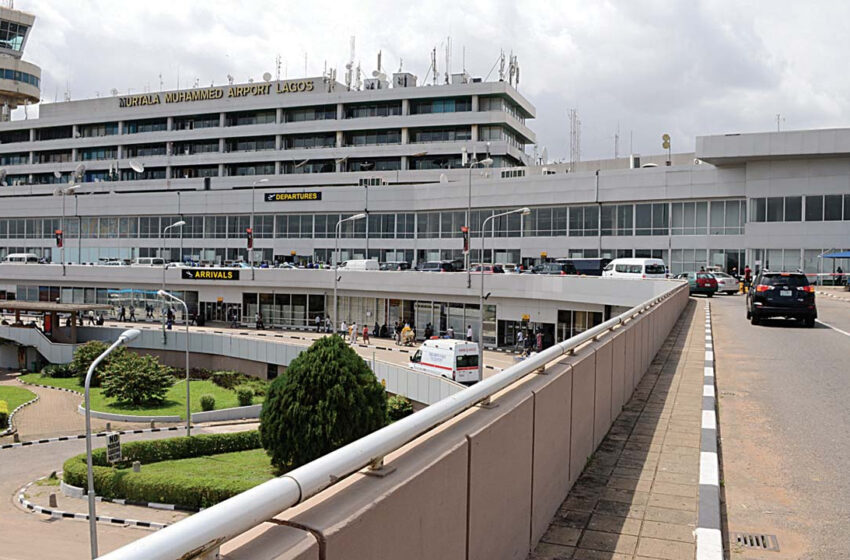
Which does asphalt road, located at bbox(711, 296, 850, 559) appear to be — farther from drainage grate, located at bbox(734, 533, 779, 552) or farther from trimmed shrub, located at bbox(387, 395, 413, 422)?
trimmed shrub, located at bbox(387, 395, 413, 422)

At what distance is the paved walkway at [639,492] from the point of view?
18.0 feet

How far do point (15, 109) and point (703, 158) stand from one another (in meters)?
109

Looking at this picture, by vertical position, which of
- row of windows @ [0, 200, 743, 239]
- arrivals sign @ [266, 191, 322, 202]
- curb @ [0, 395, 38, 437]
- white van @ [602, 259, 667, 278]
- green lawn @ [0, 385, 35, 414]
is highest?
arrivals sign @ [266, 191, 322, 202]

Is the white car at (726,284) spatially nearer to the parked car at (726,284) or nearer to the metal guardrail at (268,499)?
the parked car at (726,284)

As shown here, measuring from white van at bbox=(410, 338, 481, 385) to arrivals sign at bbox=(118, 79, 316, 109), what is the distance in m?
63.4

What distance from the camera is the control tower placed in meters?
114

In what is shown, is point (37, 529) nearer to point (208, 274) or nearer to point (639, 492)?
point (639, 492)

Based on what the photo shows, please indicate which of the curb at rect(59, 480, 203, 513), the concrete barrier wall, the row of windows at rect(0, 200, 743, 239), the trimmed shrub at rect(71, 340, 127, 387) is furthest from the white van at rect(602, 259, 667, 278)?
the concrete barrier wall

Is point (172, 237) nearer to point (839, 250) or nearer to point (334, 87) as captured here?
point (334, 87)

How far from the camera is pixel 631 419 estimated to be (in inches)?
393

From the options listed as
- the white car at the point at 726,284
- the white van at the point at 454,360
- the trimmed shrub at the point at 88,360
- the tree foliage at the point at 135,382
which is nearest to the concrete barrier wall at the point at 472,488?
the white van at the point at 454,360

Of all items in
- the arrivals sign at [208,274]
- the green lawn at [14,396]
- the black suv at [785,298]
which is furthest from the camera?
the arrivals sign at [208,274]

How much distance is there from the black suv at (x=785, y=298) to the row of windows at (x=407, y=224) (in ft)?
125

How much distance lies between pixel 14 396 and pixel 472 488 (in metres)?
51.3
